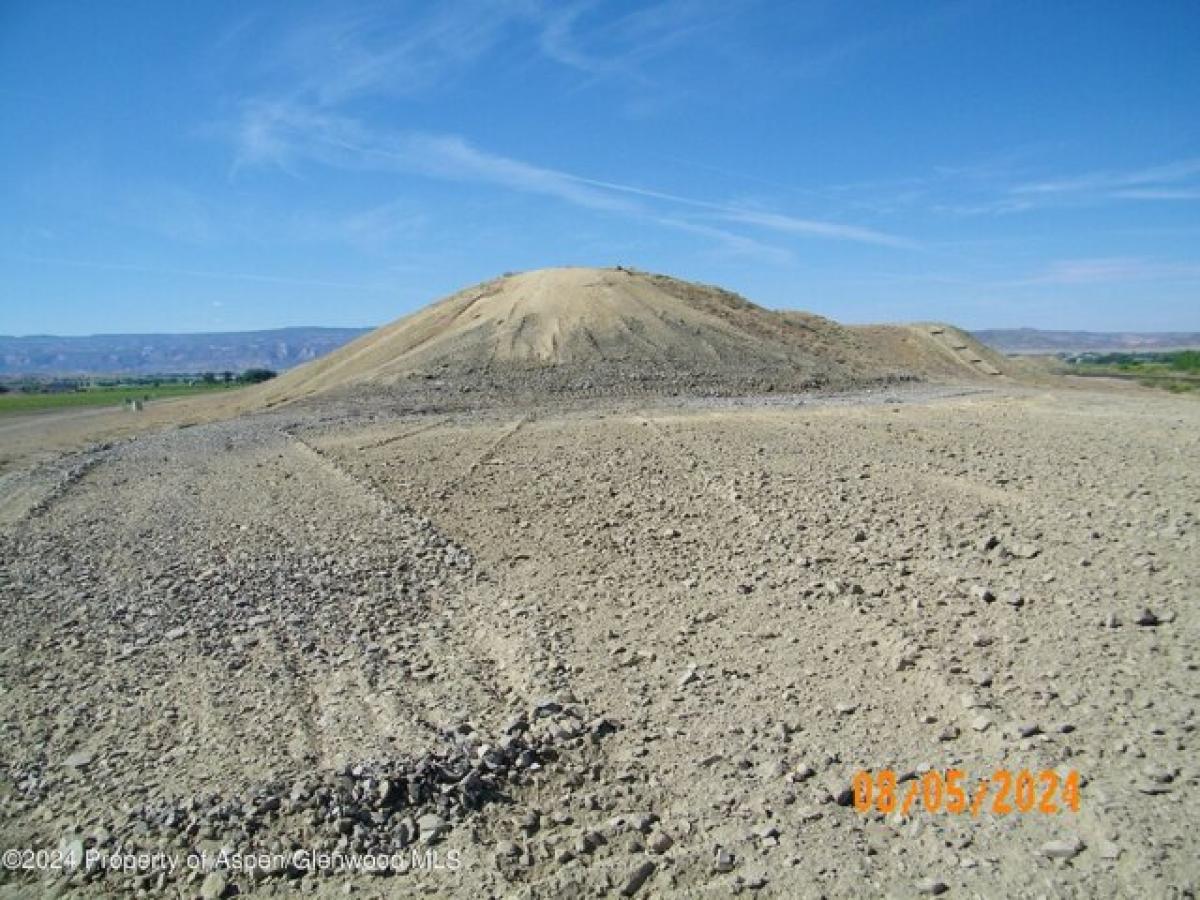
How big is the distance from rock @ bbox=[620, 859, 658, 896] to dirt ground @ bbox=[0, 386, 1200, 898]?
0.02m

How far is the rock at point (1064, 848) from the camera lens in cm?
393

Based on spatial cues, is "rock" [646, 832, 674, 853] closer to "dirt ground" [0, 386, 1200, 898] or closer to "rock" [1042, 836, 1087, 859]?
"dirt ground" [0, 386, 1200, 898]

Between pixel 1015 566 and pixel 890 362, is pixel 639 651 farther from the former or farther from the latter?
pixel 890 362

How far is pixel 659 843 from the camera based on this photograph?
171 inches

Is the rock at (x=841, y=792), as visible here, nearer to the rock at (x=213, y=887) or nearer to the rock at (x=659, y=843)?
the rock at (x=659, y=843)

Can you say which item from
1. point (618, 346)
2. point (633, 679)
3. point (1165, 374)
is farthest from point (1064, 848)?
point (1165, 374)

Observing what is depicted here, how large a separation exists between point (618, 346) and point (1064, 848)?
24327 millimetres

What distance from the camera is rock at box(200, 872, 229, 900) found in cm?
409

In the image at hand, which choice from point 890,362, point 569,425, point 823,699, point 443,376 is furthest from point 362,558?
point 890,362

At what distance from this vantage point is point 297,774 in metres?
4.96

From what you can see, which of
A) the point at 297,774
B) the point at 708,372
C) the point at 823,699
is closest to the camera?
the point at 297,774

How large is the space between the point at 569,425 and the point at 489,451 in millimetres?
3280

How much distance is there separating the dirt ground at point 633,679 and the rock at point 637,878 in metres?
0.02

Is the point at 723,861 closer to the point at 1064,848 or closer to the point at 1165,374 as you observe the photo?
the point at 1064,848
